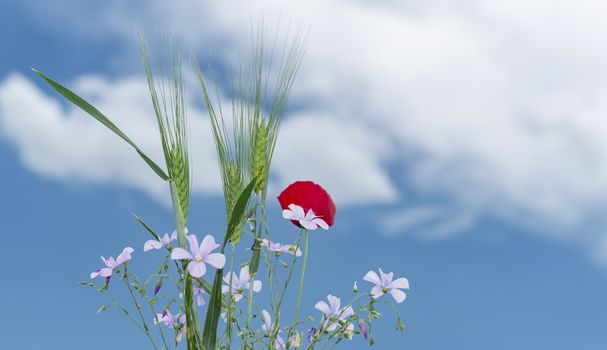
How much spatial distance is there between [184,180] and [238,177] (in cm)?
12

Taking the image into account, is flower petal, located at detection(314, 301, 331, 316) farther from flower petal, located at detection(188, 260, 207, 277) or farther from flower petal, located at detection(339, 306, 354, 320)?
flower petal, located at detection(188, 260, 207, 277)

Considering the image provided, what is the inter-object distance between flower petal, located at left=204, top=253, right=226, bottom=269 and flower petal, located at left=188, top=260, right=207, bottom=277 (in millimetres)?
15

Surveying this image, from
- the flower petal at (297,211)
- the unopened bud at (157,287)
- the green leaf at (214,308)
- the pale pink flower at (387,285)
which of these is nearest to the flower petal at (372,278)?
the pale pink flower at (387,285)

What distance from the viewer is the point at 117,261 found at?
1563 millimetres

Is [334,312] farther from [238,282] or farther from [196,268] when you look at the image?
[196,268]

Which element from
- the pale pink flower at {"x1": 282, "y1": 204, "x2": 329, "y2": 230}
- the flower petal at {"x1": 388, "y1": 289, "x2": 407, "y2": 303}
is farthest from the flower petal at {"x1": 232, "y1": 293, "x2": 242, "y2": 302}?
the flower petal at {"x1": 388, "y1": 289, "x2": 407, "y2": 303}

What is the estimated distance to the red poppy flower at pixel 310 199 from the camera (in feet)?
5.35

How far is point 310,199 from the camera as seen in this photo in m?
1.63

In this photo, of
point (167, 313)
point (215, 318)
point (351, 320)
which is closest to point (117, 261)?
point (167, 313)

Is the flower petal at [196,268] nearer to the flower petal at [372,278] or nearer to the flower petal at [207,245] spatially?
the flower petal at [207,245]

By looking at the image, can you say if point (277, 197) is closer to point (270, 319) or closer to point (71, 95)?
point (270, 319)

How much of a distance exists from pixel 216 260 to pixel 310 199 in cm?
33

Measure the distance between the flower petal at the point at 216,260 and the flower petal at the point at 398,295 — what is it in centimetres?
41

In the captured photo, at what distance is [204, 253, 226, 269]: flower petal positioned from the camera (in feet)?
4.50
